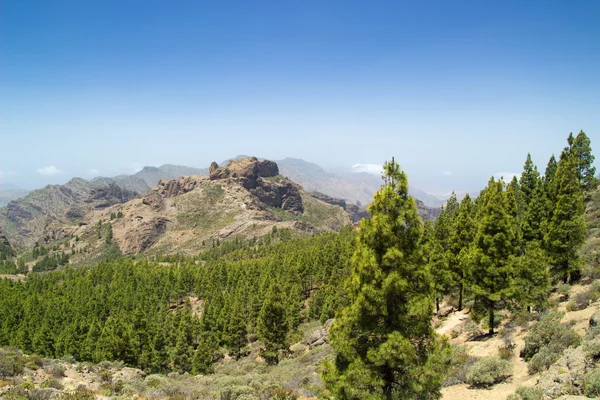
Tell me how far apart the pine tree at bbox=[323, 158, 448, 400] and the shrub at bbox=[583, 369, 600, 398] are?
14.3 feet

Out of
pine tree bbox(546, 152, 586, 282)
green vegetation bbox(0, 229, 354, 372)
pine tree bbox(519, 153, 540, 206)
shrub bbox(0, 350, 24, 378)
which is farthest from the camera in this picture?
pine tree bbox(519, 153, 540, 206)

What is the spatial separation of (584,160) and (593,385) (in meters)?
63.7

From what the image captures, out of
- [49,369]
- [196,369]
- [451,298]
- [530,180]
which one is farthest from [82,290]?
[530,180]

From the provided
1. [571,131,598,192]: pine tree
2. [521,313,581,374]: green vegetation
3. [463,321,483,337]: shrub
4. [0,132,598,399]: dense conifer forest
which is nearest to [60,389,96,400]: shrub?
[0,132,598,399]: dense conifer forest

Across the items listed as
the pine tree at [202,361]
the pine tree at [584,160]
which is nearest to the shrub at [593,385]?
the pine tree at [202,361]

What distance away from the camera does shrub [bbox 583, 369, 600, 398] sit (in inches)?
410

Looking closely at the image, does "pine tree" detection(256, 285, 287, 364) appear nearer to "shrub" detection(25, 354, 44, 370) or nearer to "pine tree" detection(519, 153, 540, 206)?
"shrub" detection(25, 354, 44, 370)

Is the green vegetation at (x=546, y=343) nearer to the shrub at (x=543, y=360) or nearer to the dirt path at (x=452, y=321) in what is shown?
the shrub at (x=543, y=360)

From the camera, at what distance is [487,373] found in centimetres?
1691

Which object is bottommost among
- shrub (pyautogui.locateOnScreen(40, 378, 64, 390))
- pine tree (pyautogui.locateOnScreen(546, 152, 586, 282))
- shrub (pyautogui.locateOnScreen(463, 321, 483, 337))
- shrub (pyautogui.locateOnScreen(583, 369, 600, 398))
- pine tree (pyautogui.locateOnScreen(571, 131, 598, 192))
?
shrub (pyautogui.locateOnScreen(40, 378, 64, 390))

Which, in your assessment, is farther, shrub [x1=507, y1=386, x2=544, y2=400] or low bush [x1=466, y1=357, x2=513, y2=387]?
low bush [x1=466, y1=357, x2=513, y2=387]

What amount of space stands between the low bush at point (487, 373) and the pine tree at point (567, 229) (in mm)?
17283

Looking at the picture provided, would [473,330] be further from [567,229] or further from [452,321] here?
[567,229]

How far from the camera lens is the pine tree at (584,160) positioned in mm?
58156
